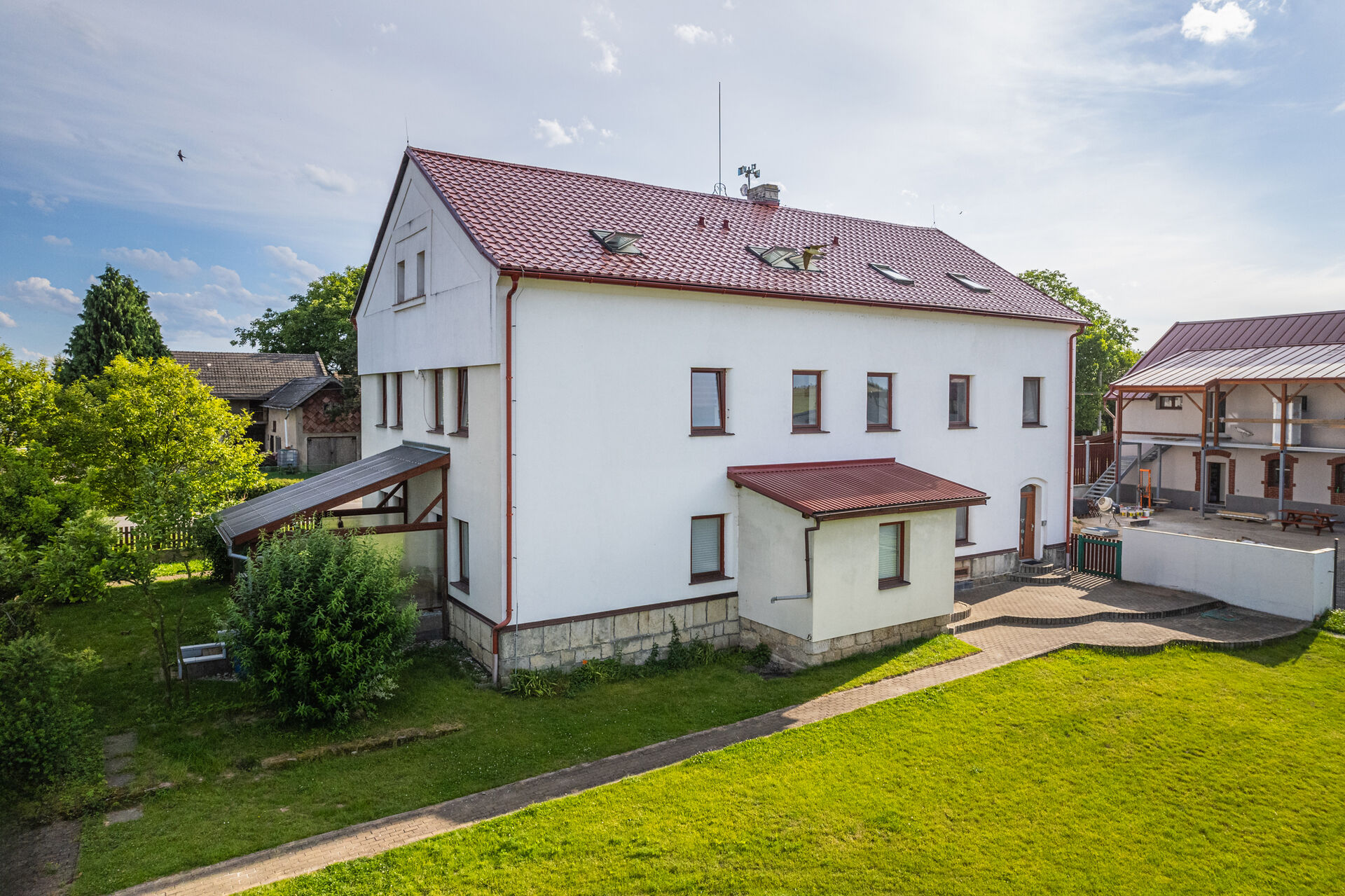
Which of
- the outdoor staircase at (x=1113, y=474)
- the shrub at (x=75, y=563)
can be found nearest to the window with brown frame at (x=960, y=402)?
the outdoor staircase at (x=1113, y=474)

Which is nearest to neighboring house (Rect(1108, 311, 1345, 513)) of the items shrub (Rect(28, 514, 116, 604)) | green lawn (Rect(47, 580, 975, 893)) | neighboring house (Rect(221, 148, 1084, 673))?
neighboring house (Rect(221, 148, 1084, 673))

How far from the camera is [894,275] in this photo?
1927 cm

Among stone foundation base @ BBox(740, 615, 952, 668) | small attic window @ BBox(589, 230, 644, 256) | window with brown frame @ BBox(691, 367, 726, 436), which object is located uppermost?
small attic window @ BBox(589, 230, 644, 256)

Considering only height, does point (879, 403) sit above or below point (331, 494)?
above

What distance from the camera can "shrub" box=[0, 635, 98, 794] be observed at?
9.34 metres

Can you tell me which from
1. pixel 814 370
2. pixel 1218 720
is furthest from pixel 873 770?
pixel 814 370

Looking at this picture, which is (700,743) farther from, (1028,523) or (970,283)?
(970,283)

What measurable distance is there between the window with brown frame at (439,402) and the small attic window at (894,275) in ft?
35.5

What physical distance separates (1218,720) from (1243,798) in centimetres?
242

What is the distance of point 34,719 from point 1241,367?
121 feet

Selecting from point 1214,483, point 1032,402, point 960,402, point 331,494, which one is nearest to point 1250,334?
point 1214,483

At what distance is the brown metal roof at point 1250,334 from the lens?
30.7 metres

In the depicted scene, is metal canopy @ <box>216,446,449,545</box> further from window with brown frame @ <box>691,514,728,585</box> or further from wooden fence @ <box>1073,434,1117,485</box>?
wooden fence @ <box>1073,434,1117,485</box>

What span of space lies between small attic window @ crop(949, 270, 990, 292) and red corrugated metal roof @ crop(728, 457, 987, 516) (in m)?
5.96
